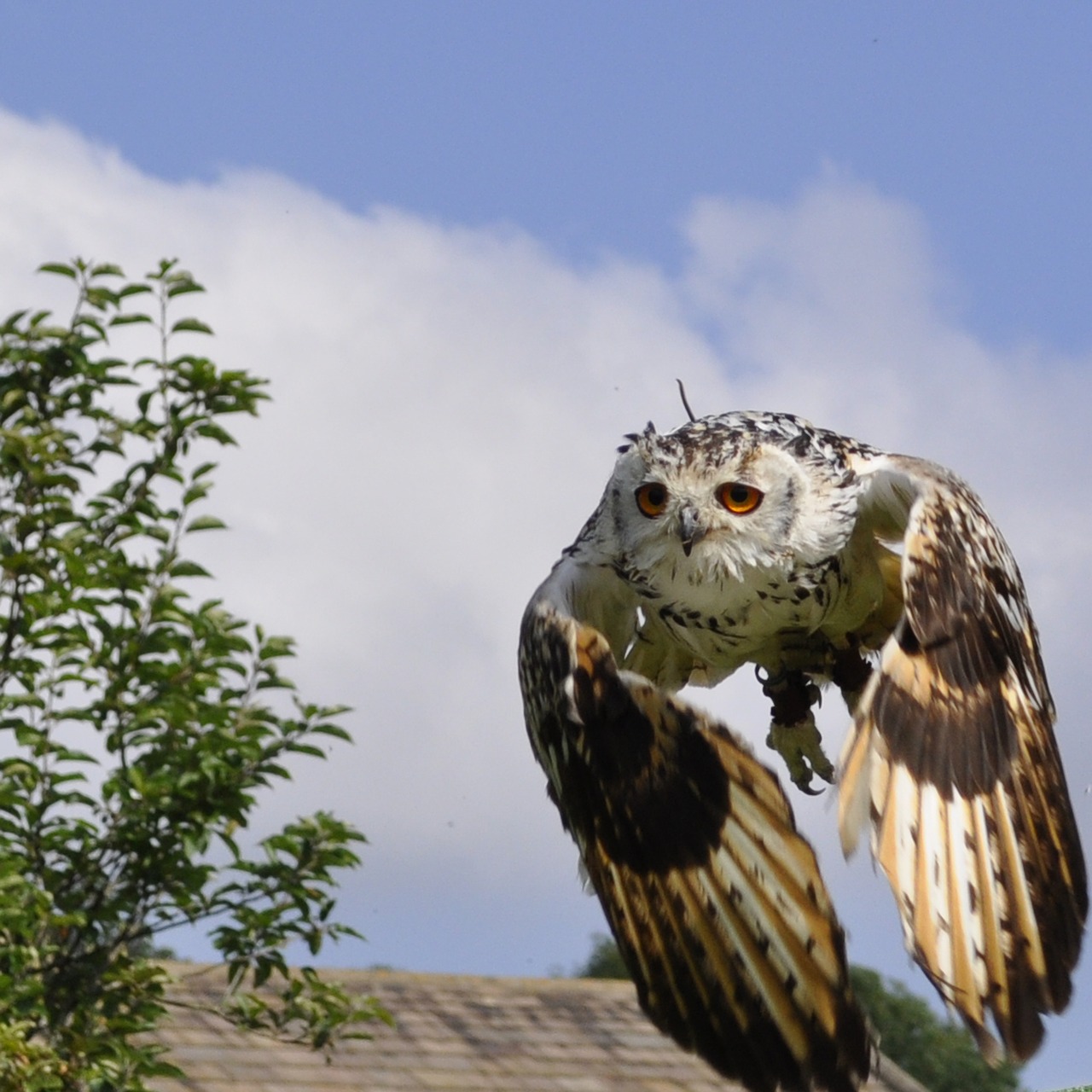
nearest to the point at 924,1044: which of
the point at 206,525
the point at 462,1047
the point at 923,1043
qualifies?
the point at 923,1043

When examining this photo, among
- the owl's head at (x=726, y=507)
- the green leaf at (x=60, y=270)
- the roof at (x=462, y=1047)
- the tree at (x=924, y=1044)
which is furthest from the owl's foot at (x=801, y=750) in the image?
the tree at (x=924, y=1044)

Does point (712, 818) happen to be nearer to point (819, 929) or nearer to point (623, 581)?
point (819, 929)

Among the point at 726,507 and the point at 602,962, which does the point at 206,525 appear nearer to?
the point at 726,507

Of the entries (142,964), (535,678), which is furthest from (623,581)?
(142,964)

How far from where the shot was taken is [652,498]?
4461mm

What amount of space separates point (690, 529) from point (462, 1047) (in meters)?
8.37

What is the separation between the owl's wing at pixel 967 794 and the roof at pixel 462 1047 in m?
6.97

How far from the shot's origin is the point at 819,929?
393 cm

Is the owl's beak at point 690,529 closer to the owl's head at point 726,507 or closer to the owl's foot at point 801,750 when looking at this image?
the owl's head at point 726,507

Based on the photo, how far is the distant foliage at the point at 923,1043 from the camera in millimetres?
21391

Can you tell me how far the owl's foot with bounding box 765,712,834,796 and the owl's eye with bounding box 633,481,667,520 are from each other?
60 centimetres

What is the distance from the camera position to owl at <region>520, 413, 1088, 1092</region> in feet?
A: 12.2

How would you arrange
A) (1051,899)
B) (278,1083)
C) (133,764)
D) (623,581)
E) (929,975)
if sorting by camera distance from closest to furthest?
(929,975)
(1051,899)
(623,581)
(133,764)
(278,1083)

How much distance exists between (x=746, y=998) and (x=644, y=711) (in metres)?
0.57
